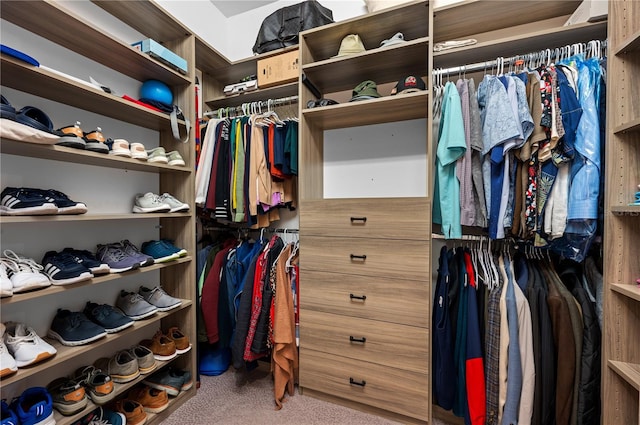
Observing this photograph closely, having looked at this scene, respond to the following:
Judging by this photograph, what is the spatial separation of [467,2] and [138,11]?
66.7 inches

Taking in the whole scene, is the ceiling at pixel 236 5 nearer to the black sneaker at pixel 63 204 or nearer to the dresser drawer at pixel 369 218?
the dresser drawer at pixel 369 218

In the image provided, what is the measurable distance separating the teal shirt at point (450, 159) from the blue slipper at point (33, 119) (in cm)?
166

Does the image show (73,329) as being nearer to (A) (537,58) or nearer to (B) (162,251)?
(B) (162,251)

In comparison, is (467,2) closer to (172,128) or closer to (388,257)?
(388,257)

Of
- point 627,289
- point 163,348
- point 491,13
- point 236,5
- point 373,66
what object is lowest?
point 163,348

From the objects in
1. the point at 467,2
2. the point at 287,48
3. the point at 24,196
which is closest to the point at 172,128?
the point at 24,196

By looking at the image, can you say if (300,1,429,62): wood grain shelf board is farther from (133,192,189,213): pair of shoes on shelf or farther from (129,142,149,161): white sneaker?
(133,192,189,213): pair of shoes on shelf

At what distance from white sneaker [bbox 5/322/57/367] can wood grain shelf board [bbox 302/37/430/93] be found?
1.76 m

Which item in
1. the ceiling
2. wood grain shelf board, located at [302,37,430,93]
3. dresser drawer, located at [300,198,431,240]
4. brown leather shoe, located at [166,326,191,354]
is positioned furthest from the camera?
the ceiling

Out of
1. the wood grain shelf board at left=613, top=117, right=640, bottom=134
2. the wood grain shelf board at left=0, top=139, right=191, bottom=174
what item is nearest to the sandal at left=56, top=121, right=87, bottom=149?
the wood grain shelf board at left=0, top=139, right=191, bottom=174

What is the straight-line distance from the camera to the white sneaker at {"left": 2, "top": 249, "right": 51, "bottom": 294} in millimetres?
982

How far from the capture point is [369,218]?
148cm

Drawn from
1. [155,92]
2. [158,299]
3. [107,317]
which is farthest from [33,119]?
[158,299]

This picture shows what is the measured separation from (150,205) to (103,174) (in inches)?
11.7
